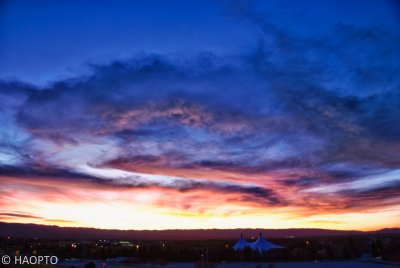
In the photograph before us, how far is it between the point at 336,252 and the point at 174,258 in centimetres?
2030

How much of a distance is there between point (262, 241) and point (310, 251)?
24.2 feet

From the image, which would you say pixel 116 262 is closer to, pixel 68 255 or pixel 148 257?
pixel 148 257

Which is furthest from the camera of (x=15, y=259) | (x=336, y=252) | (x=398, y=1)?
(x=336, y=252)

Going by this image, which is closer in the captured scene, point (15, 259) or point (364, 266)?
point (15, 259)

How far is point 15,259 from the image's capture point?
2184 centimetres

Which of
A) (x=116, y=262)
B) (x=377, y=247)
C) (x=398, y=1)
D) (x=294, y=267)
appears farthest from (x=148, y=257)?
(x=398, y=1)

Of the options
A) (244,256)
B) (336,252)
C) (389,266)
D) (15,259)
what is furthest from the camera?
(336,252)

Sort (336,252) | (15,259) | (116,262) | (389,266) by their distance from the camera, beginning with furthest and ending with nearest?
(336,252) < (116,262) < (389,266) < (15,259)

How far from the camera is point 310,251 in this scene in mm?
51250

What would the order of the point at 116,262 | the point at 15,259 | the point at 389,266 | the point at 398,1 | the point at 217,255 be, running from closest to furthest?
the point at 398,1 → the point at 15,259 → the point at 389,266 → the point at 116,262 → the point at 217,255

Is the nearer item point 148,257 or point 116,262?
point 116,262

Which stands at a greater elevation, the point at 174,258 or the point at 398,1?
the point at 398,1

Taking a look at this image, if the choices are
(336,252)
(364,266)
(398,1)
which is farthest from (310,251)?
(398,1)

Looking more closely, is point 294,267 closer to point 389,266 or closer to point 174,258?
point 389,266
